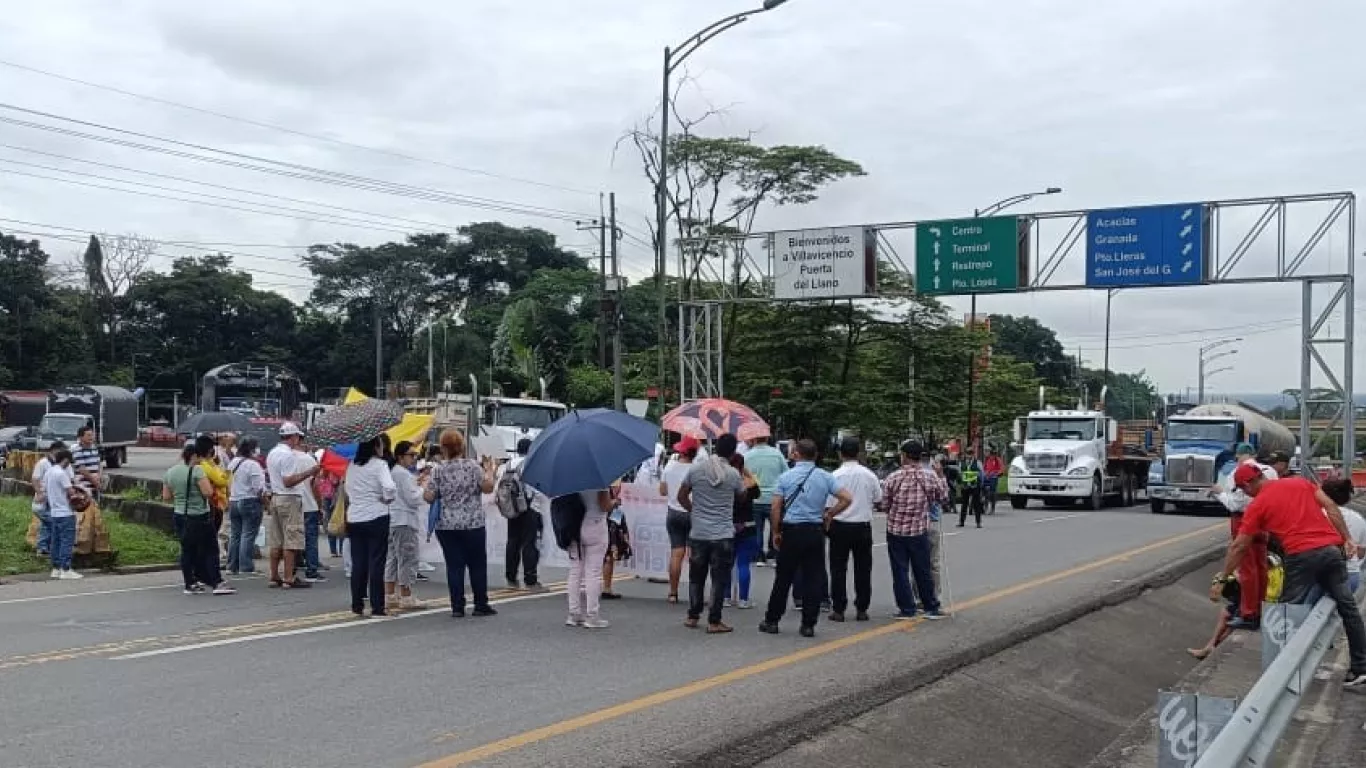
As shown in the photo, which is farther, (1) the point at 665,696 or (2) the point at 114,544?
(2) the point at 114,544

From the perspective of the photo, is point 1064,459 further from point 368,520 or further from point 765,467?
point 368,520

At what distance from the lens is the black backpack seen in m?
11.1

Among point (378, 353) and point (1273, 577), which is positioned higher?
point (378, 353)

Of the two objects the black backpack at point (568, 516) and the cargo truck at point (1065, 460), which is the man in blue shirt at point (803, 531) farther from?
the cargo truck at point (1065, 460)

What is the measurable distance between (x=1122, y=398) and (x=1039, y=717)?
147 meters

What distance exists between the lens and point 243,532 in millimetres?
15125

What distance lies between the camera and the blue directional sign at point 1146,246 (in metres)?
27.8

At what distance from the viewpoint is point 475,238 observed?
78500 millimetres

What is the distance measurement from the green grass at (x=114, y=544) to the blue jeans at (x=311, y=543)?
3.13 m

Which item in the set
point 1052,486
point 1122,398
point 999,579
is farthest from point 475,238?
point 1122,398

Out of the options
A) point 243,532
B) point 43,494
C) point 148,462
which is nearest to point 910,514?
point 243,532

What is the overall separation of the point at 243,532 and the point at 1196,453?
29.0 m

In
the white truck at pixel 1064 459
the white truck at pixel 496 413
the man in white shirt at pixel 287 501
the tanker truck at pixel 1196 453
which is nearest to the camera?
the man in white shirt at pixel 287 501

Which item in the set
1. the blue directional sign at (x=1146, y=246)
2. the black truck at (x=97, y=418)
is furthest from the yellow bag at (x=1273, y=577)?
the black truck at (x=97, y=418)
